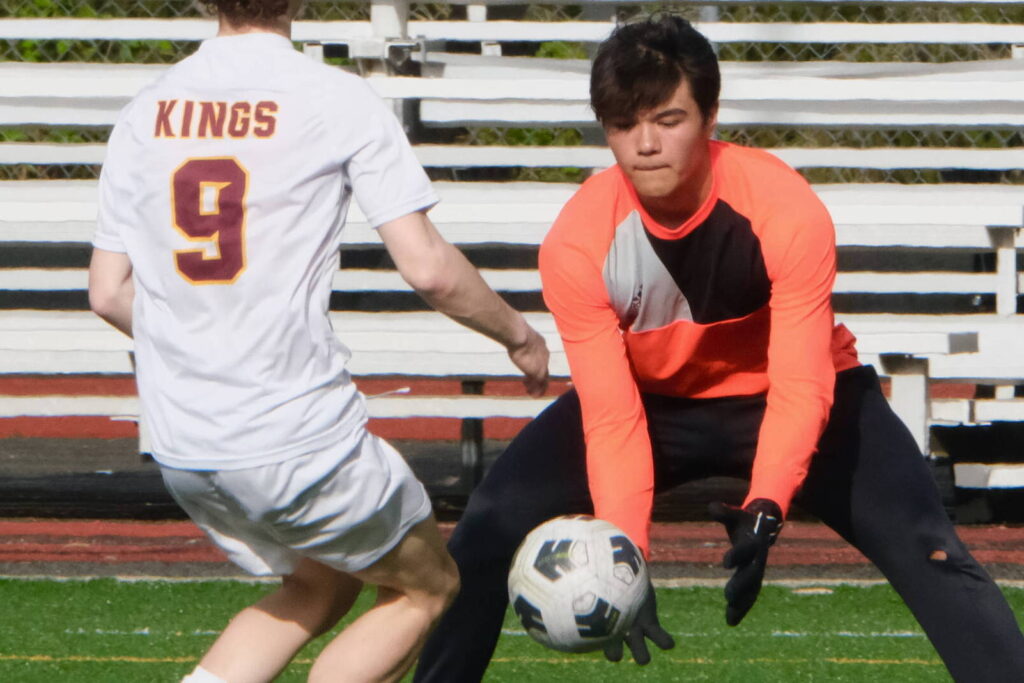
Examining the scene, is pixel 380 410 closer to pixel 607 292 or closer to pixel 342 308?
pixel 342 308

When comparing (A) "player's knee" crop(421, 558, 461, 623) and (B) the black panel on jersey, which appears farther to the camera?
(B) the black panel on jersey

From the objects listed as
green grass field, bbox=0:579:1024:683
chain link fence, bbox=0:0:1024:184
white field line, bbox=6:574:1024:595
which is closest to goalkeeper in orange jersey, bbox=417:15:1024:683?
green grass field, bbox=0:579:1024:683

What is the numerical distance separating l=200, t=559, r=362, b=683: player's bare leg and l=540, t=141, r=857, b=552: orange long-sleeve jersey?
0.60 m

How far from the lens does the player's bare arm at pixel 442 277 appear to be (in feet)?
10.0

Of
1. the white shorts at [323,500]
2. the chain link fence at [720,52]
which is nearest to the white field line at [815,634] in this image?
the white shorts at [323,500]

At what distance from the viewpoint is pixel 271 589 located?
20.3 feet

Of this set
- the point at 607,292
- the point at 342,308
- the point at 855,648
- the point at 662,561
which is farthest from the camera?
the point at 342,308

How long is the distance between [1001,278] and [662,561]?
8.13 feet

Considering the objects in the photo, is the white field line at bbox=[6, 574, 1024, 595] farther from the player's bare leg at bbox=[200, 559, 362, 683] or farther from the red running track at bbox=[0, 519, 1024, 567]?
the player's bare leg at bbox=[200, 559, 362, 683]

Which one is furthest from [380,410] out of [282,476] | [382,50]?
[282,476]

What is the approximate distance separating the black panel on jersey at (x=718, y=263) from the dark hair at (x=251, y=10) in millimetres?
946

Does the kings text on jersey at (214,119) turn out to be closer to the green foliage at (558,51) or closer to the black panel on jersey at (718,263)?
the black panel on jersey at (718,263)

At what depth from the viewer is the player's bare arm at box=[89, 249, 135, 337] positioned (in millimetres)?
3326

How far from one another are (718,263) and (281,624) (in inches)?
47.2
